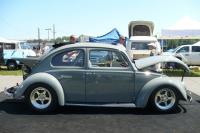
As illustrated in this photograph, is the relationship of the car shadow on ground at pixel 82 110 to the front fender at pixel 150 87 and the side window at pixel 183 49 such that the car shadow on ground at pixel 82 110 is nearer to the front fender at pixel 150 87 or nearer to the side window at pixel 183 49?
the front fender at pixel 150 87

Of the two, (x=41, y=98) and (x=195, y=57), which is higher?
(x=195, y=57)

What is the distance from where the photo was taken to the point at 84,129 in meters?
6.55

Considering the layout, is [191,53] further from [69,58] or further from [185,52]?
[69,58]

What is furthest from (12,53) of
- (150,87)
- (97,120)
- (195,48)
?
(97,120)

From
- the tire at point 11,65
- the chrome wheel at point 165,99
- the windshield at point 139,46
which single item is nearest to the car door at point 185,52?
the windshield at point 139,46

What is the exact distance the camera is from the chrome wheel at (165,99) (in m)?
8.05

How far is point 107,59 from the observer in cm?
817

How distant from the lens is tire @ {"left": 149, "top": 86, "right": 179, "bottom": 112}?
8016mm

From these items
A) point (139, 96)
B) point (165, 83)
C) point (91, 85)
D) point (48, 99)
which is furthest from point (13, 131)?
point (165, 83)

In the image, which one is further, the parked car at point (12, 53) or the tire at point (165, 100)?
the parked car at point (12, 53)

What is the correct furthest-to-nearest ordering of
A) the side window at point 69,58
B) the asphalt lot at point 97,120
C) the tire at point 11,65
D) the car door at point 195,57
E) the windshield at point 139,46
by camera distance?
the car door at point 195,57
the tire at point 11,65
the windshield at point 139,46
the side window at point 69,58
the asphalt lot at point 97,120

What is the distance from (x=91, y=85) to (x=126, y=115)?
98 centimetres

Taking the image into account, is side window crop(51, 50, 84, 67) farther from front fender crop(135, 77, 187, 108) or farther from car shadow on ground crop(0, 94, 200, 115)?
front fender crop(135, 77, 187, 108)

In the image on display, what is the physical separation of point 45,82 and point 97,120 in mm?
1435
